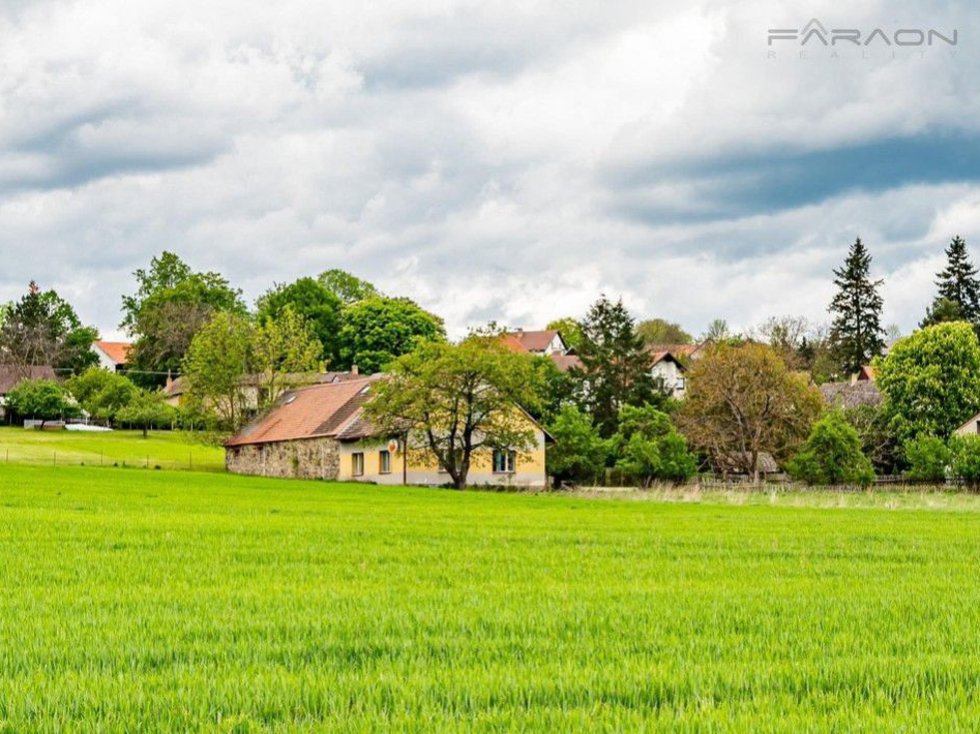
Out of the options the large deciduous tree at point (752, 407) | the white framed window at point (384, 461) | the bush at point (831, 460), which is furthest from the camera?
the large deciduous tree at point (752, 407)

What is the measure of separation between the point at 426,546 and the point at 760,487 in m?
55.0


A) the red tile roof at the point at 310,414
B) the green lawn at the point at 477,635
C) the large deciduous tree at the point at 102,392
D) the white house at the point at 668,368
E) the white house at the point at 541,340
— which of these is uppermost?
the white house at the point at 541,340

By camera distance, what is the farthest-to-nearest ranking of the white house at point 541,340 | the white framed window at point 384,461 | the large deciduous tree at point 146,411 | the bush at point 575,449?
the white house at point 541,340 < the large deciduous tree at point 146,411 < the bush at point 575,449 < the white framed window at point 384,461

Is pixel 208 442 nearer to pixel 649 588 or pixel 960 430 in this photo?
pixel 960 430

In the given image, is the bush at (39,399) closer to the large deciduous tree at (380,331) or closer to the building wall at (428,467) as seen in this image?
the large deciduous tree at (380,331)

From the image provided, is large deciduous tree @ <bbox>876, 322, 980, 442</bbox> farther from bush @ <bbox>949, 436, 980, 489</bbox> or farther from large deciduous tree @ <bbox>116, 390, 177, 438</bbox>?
large deciduous tree @ <bbox>116, 390, 177, 438</bbox>

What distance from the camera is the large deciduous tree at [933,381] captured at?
8288 centimetres

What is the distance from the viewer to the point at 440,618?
10.6m

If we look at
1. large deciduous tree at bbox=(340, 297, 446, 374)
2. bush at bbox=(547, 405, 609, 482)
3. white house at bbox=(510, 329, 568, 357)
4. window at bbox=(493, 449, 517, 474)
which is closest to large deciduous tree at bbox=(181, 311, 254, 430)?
window at bbox=(493, 449, 517, 474)

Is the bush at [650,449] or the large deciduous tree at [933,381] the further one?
the large deciduous tree at [933,381]

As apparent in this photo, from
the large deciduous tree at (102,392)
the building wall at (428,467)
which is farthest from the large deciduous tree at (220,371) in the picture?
the large deciduous tree at (102,392)

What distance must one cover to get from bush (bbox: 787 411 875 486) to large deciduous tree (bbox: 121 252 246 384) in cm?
7989

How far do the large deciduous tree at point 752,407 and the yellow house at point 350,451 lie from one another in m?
11.6

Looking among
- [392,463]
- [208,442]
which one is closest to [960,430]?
[392,463]
